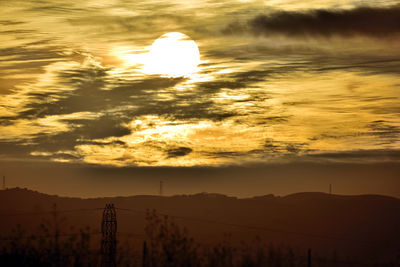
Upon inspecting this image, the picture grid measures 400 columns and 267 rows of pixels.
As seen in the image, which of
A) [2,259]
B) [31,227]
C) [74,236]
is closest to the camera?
[2,259]

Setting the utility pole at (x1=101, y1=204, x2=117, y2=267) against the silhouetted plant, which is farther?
the utility pole at (x1=101, y1=204, x2=117, y2=267)

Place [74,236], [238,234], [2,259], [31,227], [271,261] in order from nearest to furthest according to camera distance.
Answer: [2,259]
[74,236]
[271,261]
[31,227]
[238,234]

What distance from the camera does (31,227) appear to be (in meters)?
165

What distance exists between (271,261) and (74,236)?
1396cm

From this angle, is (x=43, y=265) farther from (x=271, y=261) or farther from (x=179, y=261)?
(x=271, y=261)

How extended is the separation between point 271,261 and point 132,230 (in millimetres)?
152844

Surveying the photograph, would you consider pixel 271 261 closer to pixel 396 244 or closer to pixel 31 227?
pixel 31 227

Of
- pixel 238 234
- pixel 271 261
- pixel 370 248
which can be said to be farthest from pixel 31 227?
pixel 271 261

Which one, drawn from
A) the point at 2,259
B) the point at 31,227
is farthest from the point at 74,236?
the point at 31,227

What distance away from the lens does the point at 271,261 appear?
41.0 meters

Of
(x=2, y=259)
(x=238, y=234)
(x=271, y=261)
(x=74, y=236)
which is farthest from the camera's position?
(x=238, y=234)

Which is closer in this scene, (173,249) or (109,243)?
(173,249)

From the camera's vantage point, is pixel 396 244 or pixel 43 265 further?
pixel 396 244

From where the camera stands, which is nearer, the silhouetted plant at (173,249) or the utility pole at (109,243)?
the silhouetted plant at (173,249)
